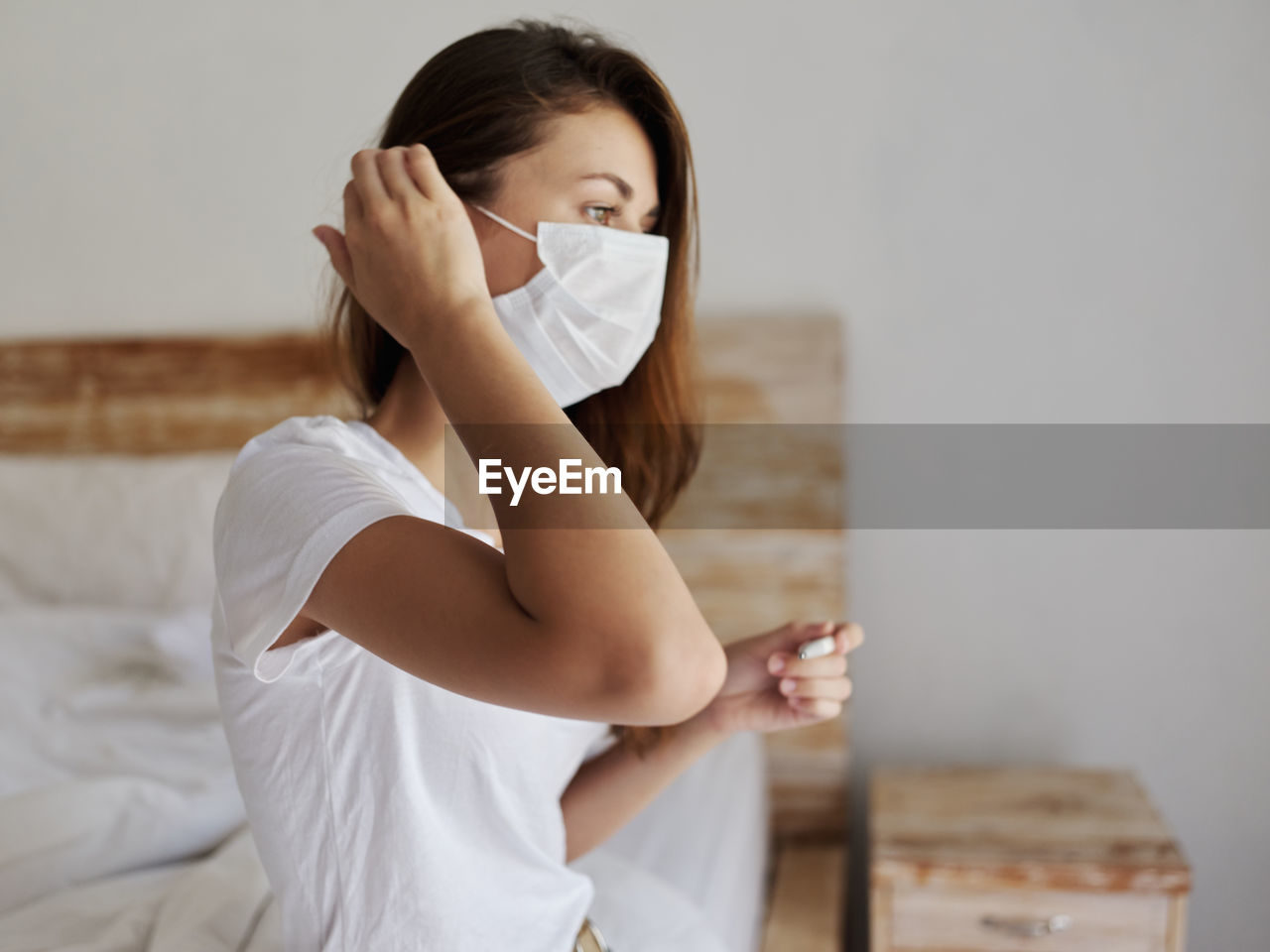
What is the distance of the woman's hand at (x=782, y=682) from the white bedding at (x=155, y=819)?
1.04 feet

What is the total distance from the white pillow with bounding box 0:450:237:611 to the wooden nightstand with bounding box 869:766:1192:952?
119 cm

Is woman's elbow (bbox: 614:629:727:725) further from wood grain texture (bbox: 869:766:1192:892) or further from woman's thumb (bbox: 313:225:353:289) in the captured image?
wood grain texture (bbox: 869:766:1192:892)

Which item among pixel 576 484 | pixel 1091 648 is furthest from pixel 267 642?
pixel 1091 648

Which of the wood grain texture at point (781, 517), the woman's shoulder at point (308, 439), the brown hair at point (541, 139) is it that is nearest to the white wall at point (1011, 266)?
the wood grain texture at point (781, 517)

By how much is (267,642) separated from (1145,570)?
1.59 metres

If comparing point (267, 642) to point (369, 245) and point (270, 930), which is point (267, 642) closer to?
point (369, 245)

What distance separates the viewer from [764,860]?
1801mm

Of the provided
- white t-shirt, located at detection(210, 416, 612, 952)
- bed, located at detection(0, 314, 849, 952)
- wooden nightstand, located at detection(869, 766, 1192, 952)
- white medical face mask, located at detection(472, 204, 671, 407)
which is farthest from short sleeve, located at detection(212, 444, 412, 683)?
wooden nightstand, located at detection(869, 766, 1192, 952)

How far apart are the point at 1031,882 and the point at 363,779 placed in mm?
1030

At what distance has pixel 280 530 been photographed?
A: 627 millimetres

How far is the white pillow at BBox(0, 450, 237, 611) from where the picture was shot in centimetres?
188

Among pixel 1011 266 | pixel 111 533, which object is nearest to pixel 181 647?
pixel 111 533

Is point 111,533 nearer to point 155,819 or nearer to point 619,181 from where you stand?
point 155,819

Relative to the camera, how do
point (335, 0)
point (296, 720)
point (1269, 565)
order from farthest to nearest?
point (335, 0)
point (1269, 565)
point (296, 720)
